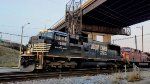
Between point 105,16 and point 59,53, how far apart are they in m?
20.2

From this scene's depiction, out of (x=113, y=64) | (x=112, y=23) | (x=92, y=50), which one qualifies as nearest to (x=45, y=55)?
(x=92, y=50)

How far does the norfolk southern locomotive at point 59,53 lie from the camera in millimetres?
17531

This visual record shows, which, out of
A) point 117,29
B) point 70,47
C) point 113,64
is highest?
point 117,29

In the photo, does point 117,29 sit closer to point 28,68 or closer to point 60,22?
point 60,22

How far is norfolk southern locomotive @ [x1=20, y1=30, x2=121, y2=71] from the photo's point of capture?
1753cm

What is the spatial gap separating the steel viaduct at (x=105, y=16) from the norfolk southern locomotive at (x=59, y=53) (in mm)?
7531

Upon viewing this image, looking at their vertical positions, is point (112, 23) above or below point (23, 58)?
above

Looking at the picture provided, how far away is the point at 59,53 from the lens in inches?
736

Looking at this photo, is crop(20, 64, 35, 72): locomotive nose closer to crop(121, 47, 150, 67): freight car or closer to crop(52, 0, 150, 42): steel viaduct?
crop(52, 0, 150, 42): steel viaduct

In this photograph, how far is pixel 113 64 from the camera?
2541 centimetres

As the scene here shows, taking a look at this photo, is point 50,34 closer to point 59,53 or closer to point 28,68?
point 59,53

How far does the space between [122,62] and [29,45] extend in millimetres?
12319

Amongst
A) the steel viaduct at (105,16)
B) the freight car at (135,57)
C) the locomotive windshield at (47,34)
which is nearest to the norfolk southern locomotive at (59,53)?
the locomotive windshield at (47,34)

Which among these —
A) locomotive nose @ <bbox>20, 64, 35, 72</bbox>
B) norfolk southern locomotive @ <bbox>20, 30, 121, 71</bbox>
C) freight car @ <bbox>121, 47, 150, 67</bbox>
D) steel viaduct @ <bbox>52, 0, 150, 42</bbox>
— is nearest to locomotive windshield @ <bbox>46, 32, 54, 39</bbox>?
norfolk southern locomotive @ <bbox>20, 30, 121, 71</bbox>
